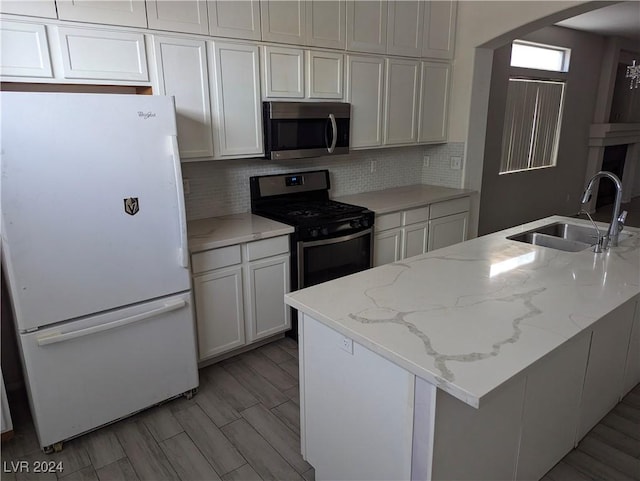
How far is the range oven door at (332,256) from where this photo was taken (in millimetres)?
3082

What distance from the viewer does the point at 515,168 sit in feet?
19.0

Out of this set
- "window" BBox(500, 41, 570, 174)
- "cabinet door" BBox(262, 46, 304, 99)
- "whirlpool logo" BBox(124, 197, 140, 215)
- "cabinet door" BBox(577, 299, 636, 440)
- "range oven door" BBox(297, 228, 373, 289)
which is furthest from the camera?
"window" BBox(500, 41, 570, 174)

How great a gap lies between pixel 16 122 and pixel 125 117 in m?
0.43

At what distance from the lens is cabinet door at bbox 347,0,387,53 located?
11.0 ft

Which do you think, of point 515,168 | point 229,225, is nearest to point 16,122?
point 229,225

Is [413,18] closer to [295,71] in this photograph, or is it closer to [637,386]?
[295,71]

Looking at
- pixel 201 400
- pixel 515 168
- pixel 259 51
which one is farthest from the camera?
pixel 515 168

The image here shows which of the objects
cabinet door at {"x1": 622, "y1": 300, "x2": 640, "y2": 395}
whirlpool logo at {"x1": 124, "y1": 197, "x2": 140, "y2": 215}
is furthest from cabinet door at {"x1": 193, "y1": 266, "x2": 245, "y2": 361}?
cabinet door at {"x1": 622, "y1": 300, "x2": 640, "y2": 395}

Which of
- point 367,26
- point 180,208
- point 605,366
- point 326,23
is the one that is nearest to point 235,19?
point 326,23

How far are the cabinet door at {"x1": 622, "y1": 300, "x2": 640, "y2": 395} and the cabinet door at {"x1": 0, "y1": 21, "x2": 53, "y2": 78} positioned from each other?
312 centimetres

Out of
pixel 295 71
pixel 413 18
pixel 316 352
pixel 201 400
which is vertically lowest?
pixel 201 400

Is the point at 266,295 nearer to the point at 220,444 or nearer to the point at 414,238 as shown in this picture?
the point at 220,444

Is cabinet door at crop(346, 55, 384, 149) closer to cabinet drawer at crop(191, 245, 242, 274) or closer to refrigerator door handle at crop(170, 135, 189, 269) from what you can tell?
cabinet drawer at crop(191, 245, 242, 274)

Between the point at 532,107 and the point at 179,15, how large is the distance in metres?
4.72
